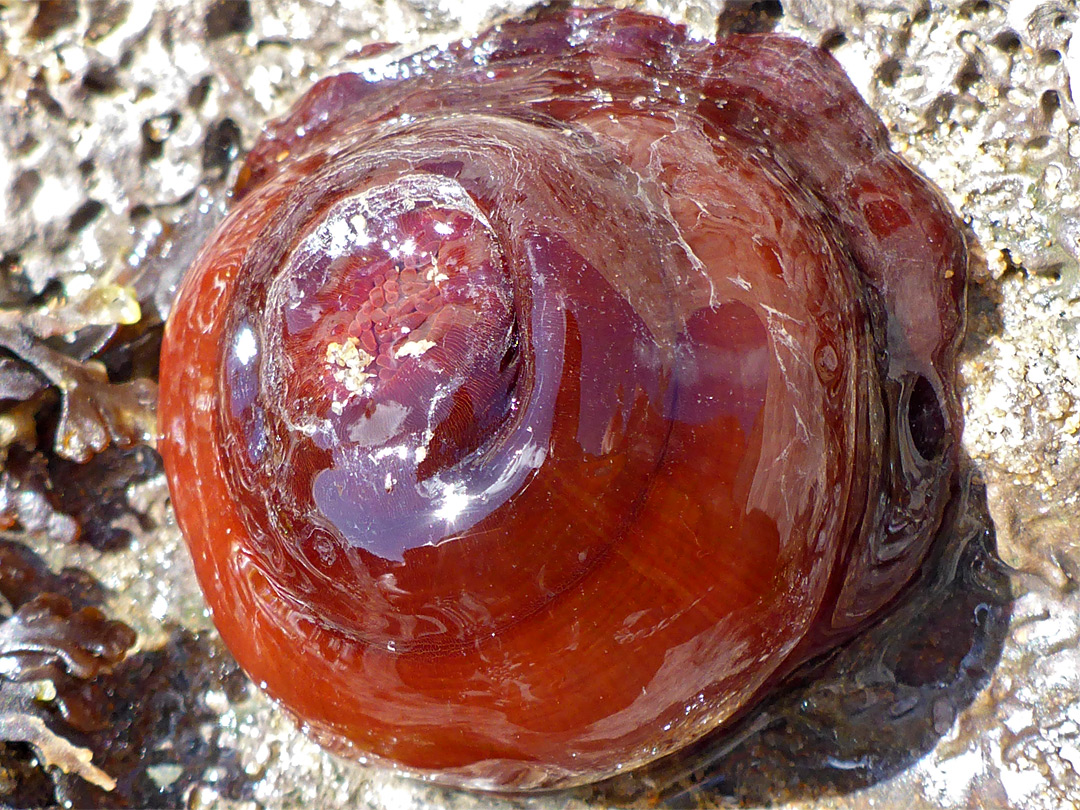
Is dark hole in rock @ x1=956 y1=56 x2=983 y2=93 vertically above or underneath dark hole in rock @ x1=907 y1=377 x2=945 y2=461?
above

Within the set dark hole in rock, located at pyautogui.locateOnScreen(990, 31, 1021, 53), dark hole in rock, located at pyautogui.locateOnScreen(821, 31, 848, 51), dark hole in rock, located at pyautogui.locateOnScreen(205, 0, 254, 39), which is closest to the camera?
dark hole in rock, located at pyautogui.locateOnScreen(990, 31, 1021, 53)

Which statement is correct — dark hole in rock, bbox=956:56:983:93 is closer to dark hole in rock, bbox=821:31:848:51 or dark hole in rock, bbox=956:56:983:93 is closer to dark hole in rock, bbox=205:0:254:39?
dark hole in rock, bbox=821:31:848:51

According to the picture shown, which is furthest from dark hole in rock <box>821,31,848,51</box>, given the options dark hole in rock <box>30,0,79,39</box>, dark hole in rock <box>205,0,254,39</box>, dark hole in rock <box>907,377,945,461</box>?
dark hole in rock <box>30,0,79,39</box>

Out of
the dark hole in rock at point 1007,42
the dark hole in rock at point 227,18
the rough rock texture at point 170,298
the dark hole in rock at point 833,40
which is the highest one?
the dark hole in rock at point 1007,42

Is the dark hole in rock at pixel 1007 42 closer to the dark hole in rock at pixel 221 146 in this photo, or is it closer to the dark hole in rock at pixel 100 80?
the dark hole in rock at pixel 221 146

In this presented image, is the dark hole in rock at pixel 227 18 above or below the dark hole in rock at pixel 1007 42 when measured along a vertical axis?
below

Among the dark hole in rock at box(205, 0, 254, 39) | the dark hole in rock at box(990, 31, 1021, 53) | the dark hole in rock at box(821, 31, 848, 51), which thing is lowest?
the dark hole in rock at box(205, 0, 254, 39)

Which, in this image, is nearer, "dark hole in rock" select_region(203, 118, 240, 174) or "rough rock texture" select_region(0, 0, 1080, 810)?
"rough rock texture" select_region(0, 0, 1080, 810)

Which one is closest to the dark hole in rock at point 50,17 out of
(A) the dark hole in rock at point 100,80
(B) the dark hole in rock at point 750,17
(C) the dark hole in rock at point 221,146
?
(A) the dark hole in rock at point 100,80

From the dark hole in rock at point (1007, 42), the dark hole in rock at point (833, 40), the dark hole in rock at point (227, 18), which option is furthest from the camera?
the dark hole in rock at point (227, 18)

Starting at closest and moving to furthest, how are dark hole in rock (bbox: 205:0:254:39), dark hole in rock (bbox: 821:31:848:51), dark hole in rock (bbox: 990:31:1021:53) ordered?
dark hole in rock (bbox: 990:31:1021:53) < dark hole in rock (bbox: 821:31:848:51) < dark hole in rock (bbox: 205:0:254:39)
